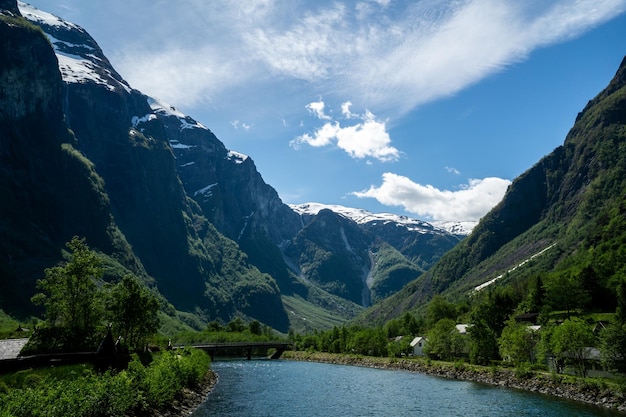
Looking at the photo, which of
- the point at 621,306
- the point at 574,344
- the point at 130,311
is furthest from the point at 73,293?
the point at 621,306

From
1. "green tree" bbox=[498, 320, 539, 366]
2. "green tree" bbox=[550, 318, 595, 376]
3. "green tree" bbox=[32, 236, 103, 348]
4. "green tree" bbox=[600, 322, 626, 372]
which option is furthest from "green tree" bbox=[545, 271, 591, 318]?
"green tree" bbox=[32, 236, 103, 348]

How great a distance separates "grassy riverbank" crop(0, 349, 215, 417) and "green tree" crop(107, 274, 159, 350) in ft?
75.7

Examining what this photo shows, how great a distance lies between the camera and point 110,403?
3722cm

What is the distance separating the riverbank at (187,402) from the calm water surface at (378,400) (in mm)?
1169

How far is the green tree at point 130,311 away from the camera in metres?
79.6

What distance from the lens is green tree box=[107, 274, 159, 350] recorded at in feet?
261

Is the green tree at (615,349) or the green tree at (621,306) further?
the green tree at (621,306)

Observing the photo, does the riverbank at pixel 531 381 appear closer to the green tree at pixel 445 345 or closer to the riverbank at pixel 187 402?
the green tree at pixel 445 345

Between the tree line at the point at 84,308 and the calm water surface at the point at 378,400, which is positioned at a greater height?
the tree line at the point at 84,308

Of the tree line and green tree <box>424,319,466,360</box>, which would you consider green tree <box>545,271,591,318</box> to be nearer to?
green tree <box>424,319,466,360</box>

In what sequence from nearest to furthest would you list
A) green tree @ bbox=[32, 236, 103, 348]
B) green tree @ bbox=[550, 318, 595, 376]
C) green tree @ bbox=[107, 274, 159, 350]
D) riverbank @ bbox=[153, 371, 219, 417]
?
riverbank @ bbox=[153, 371, 219, 417]
green tree @ bbox=[32, 236, 103, 348]
green tree @ bbox=[107, 274, 159, 350]
green tree @ bbox=[550, 318, 595, 376]

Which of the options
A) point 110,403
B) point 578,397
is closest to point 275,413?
point 110,403

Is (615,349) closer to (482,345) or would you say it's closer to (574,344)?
(574,344)

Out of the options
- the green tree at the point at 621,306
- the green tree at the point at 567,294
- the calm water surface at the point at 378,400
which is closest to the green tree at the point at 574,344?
the calm water surface at the point at 378,400
